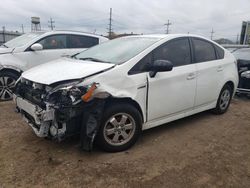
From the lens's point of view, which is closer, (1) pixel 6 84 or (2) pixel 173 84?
(2) pixel 173 84

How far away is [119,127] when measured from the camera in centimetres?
325

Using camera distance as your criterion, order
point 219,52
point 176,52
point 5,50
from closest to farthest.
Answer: point 176,52 < point 219,52 < point 5,50

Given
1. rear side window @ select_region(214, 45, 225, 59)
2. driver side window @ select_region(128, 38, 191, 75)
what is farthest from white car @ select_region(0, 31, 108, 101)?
rear side window @ select_region(214, 45, 225, 59)

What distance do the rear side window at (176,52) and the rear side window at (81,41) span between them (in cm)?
375

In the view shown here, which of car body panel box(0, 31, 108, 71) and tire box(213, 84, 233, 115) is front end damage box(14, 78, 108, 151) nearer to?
tire box(213, 84, 233, 115)

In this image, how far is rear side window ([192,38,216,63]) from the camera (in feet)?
14.3

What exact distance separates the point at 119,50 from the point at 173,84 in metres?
1.00

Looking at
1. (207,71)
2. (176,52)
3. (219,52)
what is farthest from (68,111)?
(219,52)

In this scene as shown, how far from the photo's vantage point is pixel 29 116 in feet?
10.9

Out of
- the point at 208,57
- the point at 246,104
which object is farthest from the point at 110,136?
the point at 246,104

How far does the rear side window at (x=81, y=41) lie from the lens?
700cm

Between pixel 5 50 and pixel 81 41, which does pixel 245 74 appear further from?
pixel 5 50

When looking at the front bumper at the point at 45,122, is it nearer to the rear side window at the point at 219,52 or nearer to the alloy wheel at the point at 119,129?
the alloy wheel at the point at 119,129

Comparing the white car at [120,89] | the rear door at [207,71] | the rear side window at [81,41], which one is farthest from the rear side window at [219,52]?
the rear side window at [81,41]
